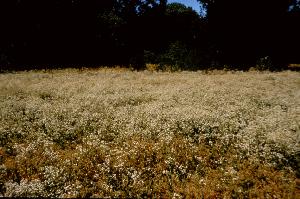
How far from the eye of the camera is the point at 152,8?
50.3 meters

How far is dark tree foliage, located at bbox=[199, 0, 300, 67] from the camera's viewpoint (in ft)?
117

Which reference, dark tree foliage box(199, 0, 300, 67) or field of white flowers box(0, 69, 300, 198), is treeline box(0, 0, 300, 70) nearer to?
dark tree foliage box(199, 0, 300, 67)

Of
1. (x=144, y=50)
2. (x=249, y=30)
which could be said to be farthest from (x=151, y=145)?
(x=249, y=30)

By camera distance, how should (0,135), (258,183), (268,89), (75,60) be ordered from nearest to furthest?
(258,183) → (0,135) → (268,89) → (75,60)

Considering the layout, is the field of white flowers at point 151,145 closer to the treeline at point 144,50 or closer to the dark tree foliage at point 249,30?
the treeline at point 144,50

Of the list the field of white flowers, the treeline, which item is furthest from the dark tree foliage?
the field of white flowers

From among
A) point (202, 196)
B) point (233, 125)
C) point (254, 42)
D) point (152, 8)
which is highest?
point (152, 8)

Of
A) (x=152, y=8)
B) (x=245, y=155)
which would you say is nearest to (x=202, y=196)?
(x=245, y=155)

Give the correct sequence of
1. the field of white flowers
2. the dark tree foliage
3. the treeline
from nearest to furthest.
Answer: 1. the field of white flowers
2. the treeline
3. the dark tree foliage

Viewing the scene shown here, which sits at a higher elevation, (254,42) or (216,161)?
(254,42)

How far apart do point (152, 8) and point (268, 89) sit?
35.3 metres

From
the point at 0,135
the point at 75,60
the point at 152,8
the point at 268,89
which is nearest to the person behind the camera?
the point at 0,135

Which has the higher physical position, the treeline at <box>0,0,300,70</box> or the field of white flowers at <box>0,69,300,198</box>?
the treeline at <box>0,0,300,70</box>

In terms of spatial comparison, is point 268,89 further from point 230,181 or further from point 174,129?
point 230,181
